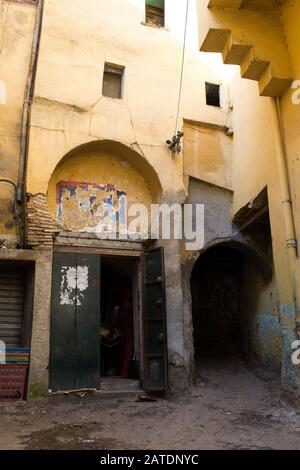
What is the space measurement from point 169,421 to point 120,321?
12.8 ft

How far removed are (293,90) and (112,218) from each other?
396 centimetres

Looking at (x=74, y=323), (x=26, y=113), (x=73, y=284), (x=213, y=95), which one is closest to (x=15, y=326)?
(x=74, y=323)

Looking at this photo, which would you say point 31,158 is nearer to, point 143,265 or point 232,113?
point 143,265

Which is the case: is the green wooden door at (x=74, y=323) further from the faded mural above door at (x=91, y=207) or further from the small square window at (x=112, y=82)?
the small square window at (x=112, y=82)

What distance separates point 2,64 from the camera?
797 centimetres

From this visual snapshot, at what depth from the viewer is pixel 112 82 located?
28.6ft

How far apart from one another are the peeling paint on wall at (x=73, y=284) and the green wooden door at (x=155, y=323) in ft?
3.94

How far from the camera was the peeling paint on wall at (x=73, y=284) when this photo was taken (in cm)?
732

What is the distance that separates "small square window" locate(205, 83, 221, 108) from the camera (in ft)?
31.4

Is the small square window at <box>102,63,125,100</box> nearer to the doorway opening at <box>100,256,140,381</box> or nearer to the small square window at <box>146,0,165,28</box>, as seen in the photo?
the small square window at <box>146,0,165,28</box>

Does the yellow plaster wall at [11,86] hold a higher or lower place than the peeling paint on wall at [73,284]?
higher

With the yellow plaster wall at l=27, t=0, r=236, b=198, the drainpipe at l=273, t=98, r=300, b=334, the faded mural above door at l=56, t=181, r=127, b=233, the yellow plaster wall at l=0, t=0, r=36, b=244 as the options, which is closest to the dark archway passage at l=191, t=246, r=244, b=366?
the yellow plaster wall at l=27, t=0, r=236, b=198

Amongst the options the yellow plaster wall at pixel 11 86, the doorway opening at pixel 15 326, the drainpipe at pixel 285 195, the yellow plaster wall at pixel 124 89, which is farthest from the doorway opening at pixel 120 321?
the drainpipe at pixel 285 195

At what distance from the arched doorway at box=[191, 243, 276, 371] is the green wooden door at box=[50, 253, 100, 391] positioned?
2664 mm
